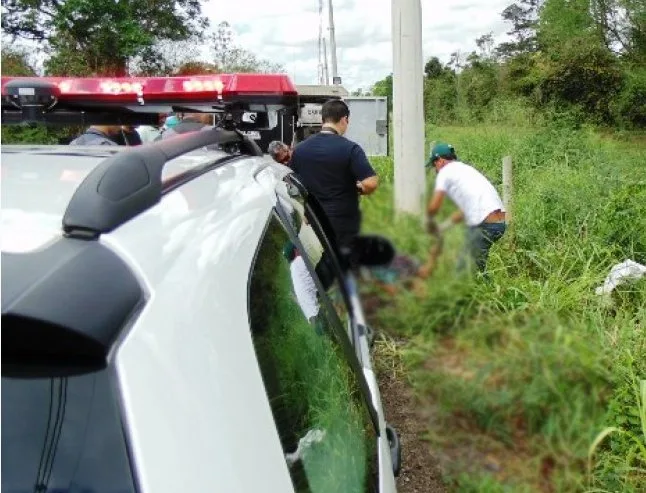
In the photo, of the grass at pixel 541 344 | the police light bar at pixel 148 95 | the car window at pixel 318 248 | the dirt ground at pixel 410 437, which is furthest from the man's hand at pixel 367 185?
the police light bar at pixel 148 95

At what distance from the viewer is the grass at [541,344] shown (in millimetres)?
3566

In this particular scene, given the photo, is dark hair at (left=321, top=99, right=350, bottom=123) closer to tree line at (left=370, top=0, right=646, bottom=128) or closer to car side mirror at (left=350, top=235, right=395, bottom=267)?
car side mirror at (left=350, top=235, right=395, bottom=267)

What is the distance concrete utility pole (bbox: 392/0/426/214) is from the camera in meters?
5.46

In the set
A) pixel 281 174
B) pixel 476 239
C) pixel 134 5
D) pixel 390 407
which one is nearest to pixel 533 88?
pixel 134 5

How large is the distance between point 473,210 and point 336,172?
1254mm

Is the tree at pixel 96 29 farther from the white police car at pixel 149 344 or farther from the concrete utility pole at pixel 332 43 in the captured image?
the white police car at pixel 149 344

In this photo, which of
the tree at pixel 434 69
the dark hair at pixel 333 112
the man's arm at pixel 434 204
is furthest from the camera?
the tree at pixel 434 69

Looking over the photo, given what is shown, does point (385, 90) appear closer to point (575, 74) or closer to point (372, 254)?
point (575, 74)

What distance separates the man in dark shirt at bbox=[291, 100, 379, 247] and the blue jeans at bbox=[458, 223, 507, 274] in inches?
38.3

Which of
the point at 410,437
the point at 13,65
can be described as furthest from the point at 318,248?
the point at 13,65

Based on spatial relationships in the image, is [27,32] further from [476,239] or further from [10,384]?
[10,384]

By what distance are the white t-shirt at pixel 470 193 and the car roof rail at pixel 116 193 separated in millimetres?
4584

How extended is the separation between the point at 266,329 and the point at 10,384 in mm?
453

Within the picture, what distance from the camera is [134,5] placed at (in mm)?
26484
